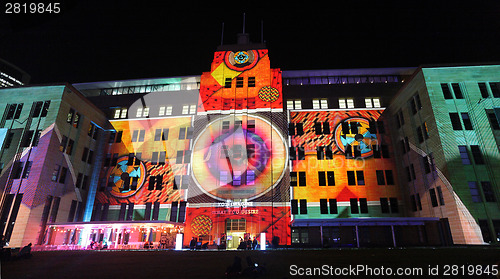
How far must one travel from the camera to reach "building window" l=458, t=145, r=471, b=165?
29173 mm

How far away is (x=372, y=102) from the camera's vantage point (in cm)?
4306

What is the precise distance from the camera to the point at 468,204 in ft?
89.8

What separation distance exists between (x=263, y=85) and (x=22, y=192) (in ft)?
111

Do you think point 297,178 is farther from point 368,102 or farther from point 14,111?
point 14,111

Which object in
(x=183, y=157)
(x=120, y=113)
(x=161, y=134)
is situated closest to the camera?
(x=183, y=157)

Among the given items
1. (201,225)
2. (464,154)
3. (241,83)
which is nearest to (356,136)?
(464,154)

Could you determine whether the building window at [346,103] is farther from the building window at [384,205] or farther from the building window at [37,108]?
the building window at [37,108]

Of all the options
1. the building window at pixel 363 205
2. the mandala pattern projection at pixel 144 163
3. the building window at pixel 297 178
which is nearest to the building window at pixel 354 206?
the building window at pixel 363 205

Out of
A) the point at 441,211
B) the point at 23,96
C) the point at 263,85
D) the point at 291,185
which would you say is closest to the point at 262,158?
the point at 291,185

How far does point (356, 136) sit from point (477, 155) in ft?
47.1

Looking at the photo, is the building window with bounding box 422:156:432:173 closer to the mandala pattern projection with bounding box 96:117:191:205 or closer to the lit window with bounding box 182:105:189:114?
the mandala pattern projection with bounding box 96:117:191:205

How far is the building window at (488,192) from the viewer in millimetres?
27703

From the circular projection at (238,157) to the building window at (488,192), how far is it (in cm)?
2165

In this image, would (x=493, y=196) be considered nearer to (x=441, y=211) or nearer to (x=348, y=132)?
(x=441, y=211)
